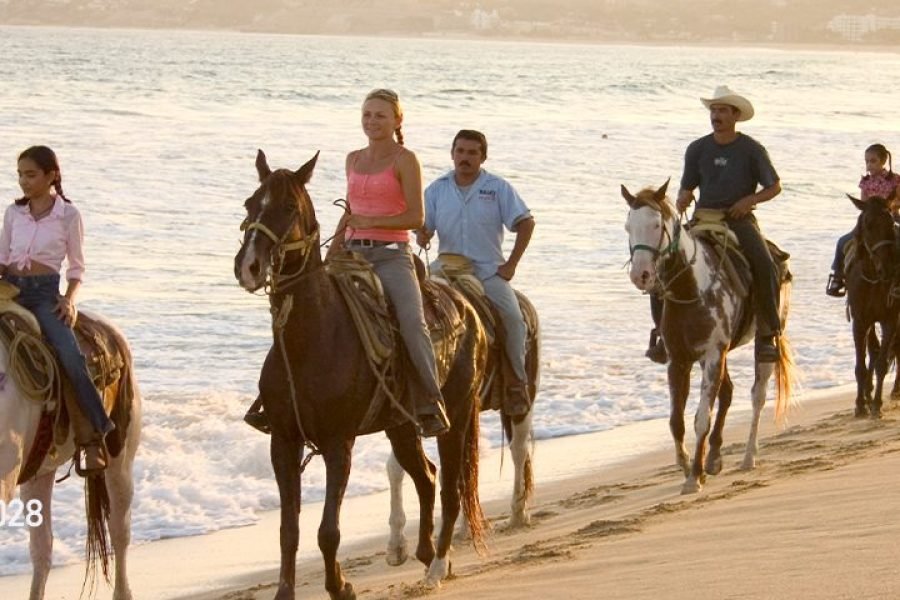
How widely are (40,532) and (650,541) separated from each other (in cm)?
323

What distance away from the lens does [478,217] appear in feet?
36.0

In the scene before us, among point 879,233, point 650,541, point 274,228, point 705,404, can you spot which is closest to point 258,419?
point 274,228

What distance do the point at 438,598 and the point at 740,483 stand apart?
3954mm

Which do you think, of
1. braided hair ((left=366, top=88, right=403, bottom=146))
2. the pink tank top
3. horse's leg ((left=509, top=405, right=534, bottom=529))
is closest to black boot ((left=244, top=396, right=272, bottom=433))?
the pink tank top

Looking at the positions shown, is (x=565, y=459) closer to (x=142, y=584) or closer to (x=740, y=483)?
(x=740, y=483)

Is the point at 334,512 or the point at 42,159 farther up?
the point at 42,159

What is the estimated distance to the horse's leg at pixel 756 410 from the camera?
13.2m

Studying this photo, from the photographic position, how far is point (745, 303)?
522 inches

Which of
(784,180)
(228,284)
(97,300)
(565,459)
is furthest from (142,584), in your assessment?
(784,180)

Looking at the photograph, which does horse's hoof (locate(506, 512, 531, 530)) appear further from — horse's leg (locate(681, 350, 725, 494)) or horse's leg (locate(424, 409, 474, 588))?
horse's leg (locate(424, 409, 474, 588))

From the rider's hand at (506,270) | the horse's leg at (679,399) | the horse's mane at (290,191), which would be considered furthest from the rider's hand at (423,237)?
the horse's leg at (679,399)

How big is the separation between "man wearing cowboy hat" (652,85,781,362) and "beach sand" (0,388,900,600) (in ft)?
4.32

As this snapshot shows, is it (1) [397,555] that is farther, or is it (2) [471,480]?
(1) [397,555]

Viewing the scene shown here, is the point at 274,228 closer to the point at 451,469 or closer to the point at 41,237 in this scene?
the point at 41,237
